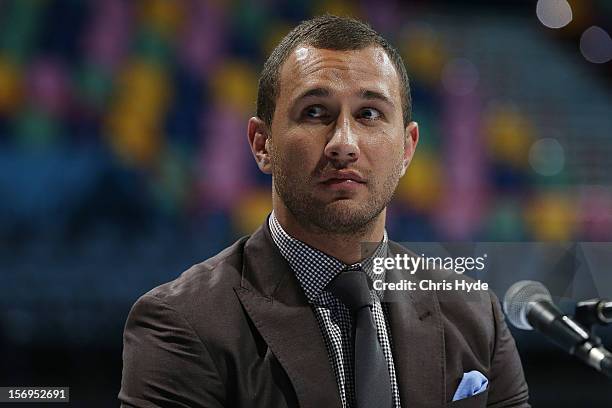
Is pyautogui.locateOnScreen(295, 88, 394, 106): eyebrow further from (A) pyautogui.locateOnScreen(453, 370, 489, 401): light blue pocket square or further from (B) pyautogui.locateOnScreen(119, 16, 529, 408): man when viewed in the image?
(A) pyautogui.locateOnScreen(453, 370, 489, 401): light blue pocket square

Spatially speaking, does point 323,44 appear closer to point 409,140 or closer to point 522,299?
point 409,140

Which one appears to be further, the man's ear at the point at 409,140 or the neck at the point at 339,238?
the man's ear at the point at 409,140

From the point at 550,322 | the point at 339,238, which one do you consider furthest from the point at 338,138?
the point at 550,322

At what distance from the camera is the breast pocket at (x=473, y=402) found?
3.91ft

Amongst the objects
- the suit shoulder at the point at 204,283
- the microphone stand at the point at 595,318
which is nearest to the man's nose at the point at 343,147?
the suit shoulder at the point at 204,283

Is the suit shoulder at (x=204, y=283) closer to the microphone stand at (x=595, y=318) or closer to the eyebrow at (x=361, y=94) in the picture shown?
the eyebrow at (x=361, y=94)

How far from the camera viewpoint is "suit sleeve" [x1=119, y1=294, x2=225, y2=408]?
1132mm

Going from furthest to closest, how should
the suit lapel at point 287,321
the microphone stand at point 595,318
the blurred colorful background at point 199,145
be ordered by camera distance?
the blurred colorful background at point 199,145, the suit lapel at point 287,321, the microphone stand at point 595,318

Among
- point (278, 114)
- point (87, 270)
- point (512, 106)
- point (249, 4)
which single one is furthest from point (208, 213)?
point (278, 114)

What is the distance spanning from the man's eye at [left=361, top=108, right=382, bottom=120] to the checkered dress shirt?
0.66 feet

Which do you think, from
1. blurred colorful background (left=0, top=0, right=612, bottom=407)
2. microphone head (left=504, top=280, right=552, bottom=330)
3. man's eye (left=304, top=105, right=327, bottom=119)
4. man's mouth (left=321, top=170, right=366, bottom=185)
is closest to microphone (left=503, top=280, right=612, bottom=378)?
microphone head (left=504, top=280, right=552, bottom=330)

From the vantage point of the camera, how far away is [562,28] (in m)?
3.38

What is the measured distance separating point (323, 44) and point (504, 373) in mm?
591

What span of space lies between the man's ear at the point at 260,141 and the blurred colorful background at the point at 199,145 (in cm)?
129
